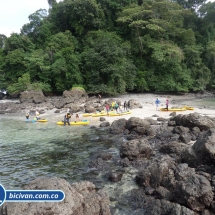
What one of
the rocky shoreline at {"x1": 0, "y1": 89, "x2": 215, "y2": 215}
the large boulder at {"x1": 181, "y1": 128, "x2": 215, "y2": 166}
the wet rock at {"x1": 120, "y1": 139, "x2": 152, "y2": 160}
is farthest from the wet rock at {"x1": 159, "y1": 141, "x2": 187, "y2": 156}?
the large boulder at {"x1": 181, "y1": 128, "x2": 215, "y2": 166}

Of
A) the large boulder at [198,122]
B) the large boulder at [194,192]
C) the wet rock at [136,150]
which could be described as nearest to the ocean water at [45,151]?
the wet rock at [136,150]

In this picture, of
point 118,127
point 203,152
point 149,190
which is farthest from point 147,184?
point 118,127

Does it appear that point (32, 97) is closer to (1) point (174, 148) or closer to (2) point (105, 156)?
(2) point (105, 156)

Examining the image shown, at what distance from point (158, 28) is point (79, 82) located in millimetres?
18982

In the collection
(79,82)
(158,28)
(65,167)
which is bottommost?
(65,167)

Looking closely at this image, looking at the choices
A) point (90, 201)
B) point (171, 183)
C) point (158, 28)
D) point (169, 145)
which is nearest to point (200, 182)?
point (171, 183)

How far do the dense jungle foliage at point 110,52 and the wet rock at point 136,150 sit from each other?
2752 cm

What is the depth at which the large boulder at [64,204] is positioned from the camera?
5.97 metres

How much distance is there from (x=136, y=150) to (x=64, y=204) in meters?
7.62

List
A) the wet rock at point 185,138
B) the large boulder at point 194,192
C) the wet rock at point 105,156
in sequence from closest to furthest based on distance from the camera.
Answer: the large boulder at point 194,192
the wet rock at point 105,156
the wet rock at point 185,138

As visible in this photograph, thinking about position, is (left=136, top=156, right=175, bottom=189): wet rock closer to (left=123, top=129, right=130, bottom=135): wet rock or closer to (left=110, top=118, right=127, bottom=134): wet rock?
(left=123, top=129, right=130, bottom=135): wet rock

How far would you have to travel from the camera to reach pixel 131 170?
470 inches

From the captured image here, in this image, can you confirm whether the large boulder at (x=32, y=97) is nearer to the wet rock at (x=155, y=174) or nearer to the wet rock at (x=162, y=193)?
the wet rock at (x=155, y=174)

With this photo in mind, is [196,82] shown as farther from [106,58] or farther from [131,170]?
[131,170]
